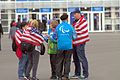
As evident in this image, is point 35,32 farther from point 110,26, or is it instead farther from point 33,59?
point 110,26

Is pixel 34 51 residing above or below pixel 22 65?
above

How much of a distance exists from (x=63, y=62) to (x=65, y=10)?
146 feet

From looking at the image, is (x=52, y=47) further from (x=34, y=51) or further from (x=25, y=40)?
(x=25, y=40)

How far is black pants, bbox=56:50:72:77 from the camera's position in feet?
37.6

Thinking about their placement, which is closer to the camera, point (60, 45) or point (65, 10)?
point (60, 45)

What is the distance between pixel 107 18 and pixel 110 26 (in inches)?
43.6

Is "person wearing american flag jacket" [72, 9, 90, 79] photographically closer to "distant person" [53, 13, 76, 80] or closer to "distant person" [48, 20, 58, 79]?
"distant person" [53, 13, 76, 80]

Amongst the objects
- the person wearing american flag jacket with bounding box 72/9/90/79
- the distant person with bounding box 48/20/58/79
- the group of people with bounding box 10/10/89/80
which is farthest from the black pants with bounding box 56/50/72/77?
the distant person with bounding box 48/20/58/79

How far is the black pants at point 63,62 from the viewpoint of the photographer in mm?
11445

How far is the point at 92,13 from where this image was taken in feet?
183

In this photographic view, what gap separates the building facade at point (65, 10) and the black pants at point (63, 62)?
43390 mm

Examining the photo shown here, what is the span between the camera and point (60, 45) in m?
11.3

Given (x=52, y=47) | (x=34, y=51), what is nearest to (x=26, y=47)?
(x=34, y=51)

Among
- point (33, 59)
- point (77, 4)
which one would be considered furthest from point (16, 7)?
point (33, 59)
